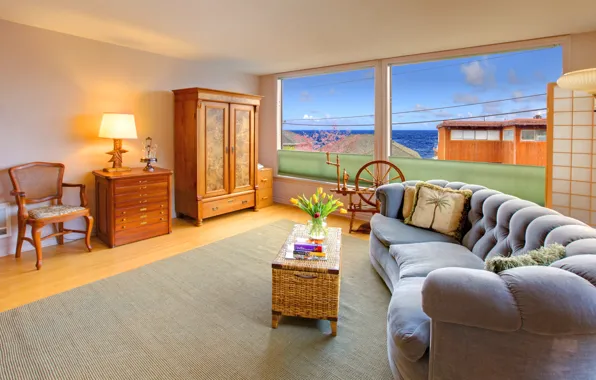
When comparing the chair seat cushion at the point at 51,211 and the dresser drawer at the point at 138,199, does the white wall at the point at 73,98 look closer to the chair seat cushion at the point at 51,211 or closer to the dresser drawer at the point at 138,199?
the chair seat cushion at the point at 51,211

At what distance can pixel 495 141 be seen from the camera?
436 cm

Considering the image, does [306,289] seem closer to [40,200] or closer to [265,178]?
[40,200]

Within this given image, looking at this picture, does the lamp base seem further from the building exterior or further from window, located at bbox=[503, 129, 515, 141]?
window, located at bbox=[503, 129, 515, 141]

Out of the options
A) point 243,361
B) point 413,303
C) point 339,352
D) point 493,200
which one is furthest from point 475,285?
point 493,200

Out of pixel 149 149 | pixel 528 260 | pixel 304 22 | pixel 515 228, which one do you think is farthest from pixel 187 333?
pixel 149 149

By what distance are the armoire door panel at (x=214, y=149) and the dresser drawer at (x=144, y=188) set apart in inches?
25.1

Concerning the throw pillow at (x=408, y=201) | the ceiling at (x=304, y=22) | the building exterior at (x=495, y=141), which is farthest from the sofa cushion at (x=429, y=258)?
the building exterior at (x=495, y=141)

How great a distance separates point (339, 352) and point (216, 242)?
2349 millimetres

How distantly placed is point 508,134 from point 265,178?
356cm

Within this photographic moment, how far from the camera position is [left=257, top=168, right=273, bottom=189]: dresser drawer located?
578cm

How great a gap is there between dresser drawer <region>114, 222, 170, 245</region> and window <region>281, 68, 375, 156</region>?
9.23 ft

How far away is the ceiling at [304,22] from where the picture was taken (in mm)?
2881

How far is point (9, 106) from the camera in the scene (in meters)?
3.49

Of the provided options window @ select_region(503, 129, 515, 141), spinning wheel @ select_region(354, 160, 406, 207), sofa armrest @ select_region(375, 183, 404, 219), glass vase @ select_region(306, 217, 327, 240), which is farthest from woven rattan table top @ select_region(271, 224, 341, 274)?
window @ select_region(503, 129, 515, 141)
